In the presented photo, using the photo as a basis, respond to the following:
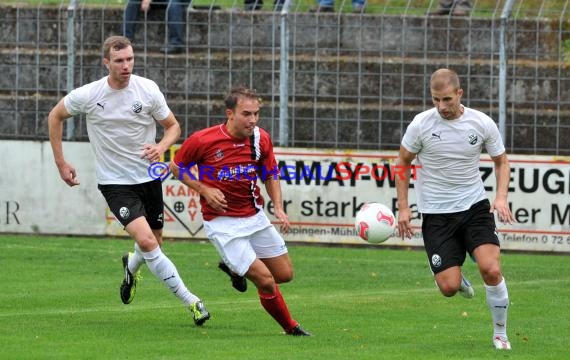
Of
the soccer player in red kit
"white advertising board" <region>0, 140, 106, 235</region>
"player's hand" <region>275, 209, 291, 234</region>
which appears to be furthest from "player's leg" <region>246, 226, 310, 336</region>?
"white advertising board" <region>0, 140, 106, 235</region>

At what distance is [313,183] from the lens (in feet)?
60.7

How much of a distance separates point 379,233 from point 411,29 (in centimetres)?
797

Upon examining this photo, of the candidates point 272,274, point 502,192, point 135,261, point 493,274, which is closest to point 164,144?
point 135,261

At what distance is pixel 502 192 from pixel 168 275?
2.90 m

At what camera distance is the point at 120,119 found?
11953 millimetres

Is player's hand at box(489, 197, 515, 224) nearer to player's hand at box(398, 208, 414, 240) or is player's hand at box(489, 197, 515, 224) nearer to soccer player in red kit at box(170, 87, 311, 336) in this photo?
player's hand at box(398, 208, 414, 240)

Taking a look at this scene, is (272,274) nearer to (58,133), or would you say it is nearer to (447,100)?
(447,100)

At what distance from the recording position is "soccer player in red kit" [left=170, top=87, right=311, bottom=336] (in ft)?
35.3

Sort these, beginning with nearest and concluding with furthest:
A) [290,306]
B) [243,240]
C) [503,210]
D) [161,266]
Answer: [503,210], [243,240], [161,266], [290,306]

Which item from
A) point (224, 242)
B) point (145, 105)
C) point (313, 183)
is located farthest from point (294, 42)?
point (224, 242)

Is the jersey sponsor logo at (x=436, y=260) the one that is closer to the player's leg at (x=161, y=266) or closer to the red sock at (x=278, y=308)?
the red sock at (x=278, y=308)

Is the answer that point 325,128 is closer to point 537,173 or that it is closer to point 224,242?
point 537,173

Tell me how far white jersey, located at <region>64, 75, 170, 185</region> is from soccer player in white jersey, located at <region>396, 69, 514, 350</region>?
2.46 m

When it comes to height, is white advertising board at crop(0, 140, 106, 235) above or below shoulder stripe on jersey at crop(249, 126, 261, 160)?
below
